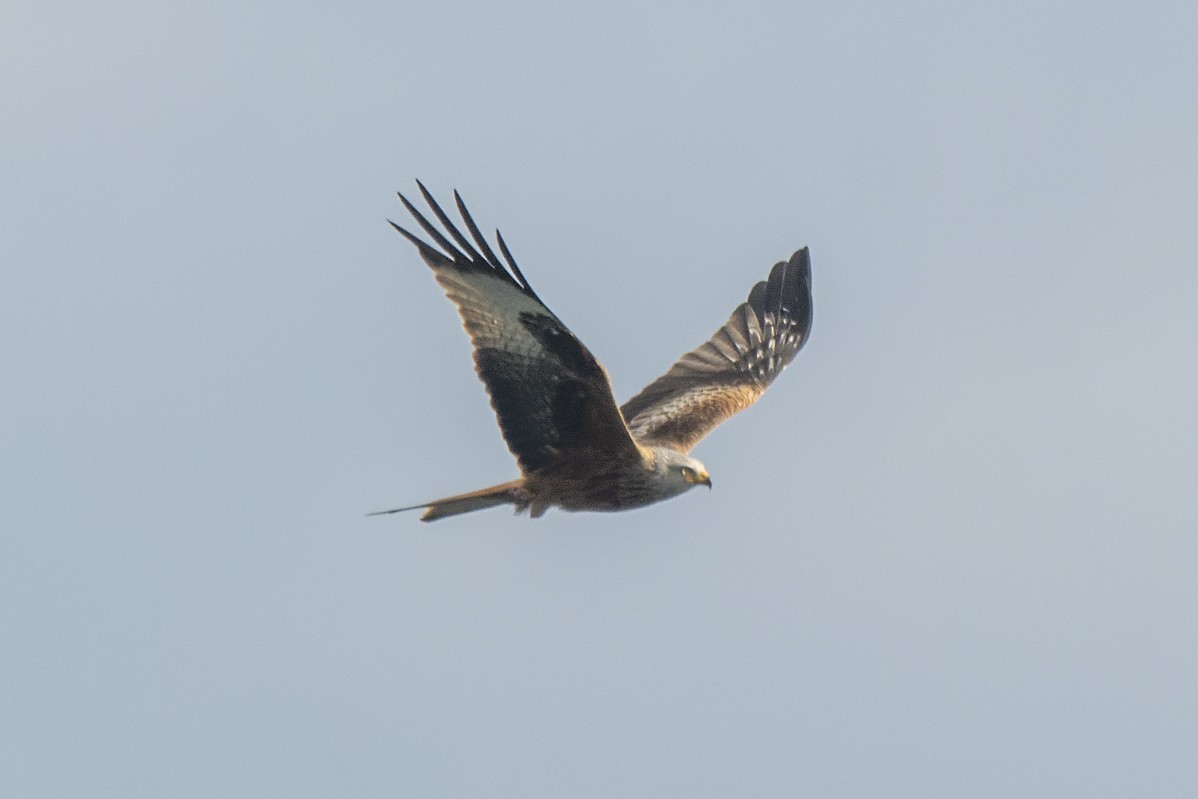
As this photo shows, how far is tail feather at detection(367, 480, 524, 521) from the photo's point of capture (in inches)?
385

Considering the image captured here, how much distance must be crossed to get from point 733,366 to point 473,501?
3491 millimetres

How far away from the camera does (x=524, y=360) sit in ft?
30.4

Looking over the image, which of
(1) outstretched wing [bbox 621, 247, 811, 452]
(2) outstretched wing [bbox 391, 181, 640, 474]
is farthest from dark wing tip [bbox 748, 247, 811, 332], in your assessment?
(2) outstretched wing [bbox 391, 181, 640, 474]

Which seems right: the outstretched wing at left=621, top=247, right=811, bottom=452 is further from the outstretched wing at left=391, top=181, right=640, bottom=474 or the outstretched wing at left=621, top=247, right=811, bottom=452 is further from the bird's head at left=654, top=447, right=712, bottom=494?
the outstretched wing at left=391, top=181, right=640, bottom=474

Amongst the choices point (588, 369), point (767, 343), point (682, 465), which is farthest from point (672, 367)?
point (588, 369)

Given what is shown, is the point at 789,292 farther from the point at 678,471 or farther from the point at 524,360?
the point at 524,360

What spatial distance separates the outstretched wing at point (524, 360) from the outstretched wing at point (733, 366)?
5.78 ft

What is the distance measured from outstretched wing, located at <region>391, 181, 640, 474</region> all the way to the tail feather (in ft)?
0.83

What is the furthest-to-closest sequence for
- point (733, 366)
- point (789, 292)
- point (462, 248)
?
point (789, 292) < point (733, 366) < point (462, 248)

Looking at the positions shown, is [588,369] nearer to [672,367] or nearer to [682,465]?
[682,465]

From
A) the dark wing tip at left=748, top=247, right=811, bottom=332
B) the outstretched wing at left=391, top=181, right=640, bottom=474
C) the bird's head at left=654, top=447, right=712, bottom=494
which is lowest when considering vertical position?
the bird's head at left=654, top=447, right=712, bottom=494

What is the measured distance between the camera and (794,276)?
43.6 feet

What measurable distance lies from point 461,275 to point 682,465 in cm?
177

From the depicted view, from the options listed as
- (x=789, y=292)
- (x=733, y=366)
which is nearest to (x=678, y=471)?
(x=733, y=366)
